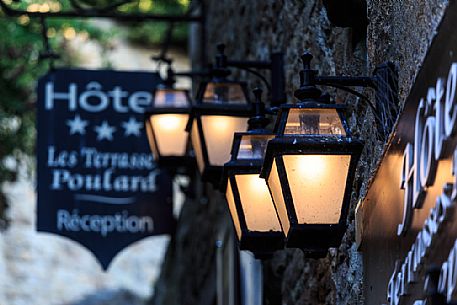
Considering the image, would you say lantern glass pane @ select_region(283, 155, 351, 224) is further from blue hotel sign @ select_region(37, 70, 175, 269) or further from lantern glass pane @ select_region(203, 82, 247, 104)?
blue hotel sign @ select_region(37, 70, 175, 269)

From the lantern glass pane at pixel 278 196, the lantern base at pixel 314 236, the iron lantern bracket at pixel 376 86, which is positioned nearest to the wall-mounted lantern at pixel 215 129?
the iron lantern bracket at pixel 376 86

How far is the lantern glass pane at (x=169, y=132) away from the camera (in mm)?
7387

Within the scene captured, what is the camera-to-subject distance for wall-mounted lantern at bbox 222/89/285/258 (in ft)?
15.9

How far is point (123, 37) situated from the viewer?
2148cm

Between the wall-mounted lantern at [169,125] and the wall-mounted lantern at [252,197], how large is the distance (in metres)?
2.44

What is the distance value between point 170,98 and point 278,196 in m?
3.35

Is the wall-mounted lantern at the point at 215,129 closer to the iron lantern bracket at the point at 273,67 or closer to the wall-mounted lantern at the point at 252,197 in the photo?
the iron lantern bracket at the point at 273,67

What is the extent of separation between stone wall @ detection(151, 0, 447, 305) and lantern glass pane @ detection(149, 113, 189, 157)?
1.89ft

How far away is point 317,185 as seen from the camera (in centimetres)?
406

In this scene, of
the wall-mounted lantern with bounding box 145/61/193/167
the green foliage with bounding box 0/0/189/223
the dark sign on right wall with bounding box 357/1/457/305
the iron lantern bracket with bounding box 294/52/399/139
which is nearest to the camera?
the dark sign on right wall with bounding box 357/1/457/305

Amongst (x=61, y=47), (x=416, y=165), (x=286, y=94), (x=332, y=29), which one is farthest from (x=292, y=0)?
(x=61, y=47)

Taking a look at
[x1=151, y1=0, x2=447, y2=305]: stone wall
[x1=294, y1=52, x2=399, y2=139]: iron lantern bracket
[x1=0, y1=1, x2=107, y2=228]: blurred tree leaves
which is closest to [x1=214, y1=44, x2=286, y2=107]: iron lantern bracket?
[x1=151, y1=0, x2=447, y2=305]: stone wall

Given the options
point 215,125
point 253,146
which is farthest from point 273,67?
point 253,146

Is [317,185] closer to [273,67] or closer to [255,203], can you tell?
[255,203]
